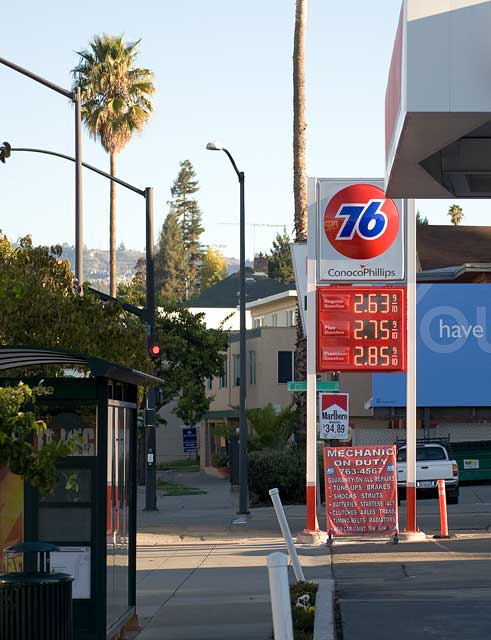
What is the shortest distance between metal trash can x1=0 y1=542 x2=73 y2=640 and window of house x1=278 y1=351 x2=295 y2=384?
4486 cm

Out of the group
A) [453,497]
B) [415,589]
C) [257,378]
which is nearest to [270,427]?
[453,497]

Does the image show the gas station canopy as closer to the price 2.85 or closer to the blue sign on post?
the price 2.85

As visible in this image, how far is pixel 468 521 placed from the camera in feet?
92.0

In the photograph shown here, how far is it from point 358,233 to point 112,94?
3077 cm

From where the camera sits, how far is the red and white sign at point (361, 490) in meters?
22.1

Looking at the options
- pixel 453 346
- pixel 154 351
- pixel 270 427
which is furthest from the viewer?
pixel 453 346

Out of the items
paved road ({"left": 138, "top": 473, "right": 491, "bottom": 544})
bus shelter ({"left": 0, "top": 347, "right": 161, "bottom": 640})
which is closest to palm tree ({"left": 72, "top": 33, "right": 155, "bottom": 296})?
paved road ({"left": 138, "top": 473, "right": 491, "bottom": 544})

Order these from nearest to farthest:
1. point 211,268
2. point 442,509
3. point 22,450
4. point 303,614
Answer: point 22,450, point 303,614, point 442,509, point 211,268

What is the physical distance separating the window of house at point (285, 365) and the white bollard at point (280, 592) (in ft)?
151

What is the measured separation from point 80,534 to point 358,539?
1231 centimetres

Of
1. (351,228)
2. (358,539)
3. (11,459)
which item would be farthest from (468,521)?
(11,459)

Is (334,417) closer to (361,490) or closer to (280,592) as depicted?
(361,490)

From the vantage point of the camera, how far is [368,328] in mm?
22609

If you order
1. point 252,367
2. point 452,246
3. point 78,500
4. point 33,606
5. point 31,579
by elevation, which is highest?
point 452,246
